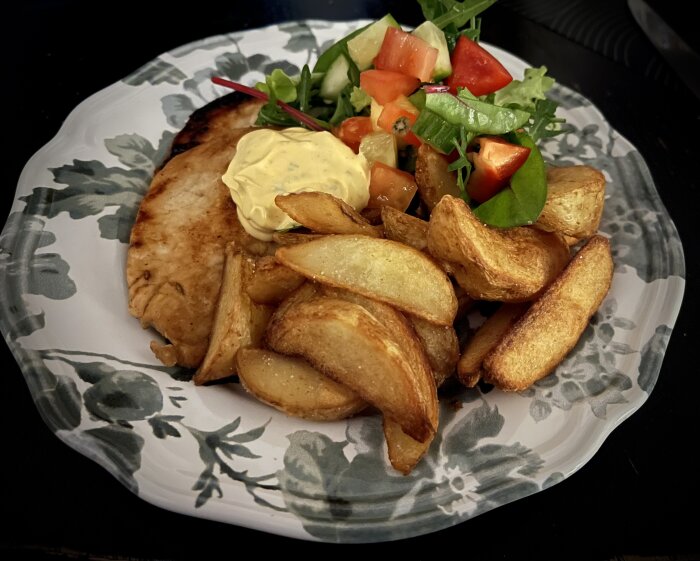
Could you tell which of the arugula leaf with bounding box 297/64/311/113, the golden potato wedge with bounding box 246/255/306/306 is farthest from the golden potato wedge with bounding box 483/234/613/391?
the arugula leaf with bounding box 297/64/311/113

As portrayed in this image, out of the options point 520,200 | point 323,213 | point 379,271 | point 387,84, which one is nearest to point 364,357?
point 379,271

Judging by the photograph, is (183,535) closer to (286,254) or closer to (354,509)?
(354,509)

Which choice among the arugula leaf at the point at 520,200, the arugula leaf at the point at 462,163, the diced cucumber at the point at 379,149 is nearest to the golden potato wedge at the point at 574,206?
the arugula leaf at the point at 520,200

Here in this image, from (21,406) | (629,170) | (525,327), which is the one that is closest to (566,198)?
(525,327)

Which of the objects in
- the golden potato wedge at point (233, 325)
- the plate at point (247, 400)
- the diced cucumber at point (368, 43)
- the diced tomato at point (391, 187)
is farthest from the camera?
the diced cucumber at point (368, 43)

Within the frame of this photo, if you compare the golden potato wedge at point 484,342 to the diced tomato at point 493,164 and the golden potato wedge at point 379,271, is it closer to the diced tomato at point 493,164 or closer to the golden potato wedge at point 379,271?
the golden potato wedge at point 379,271
